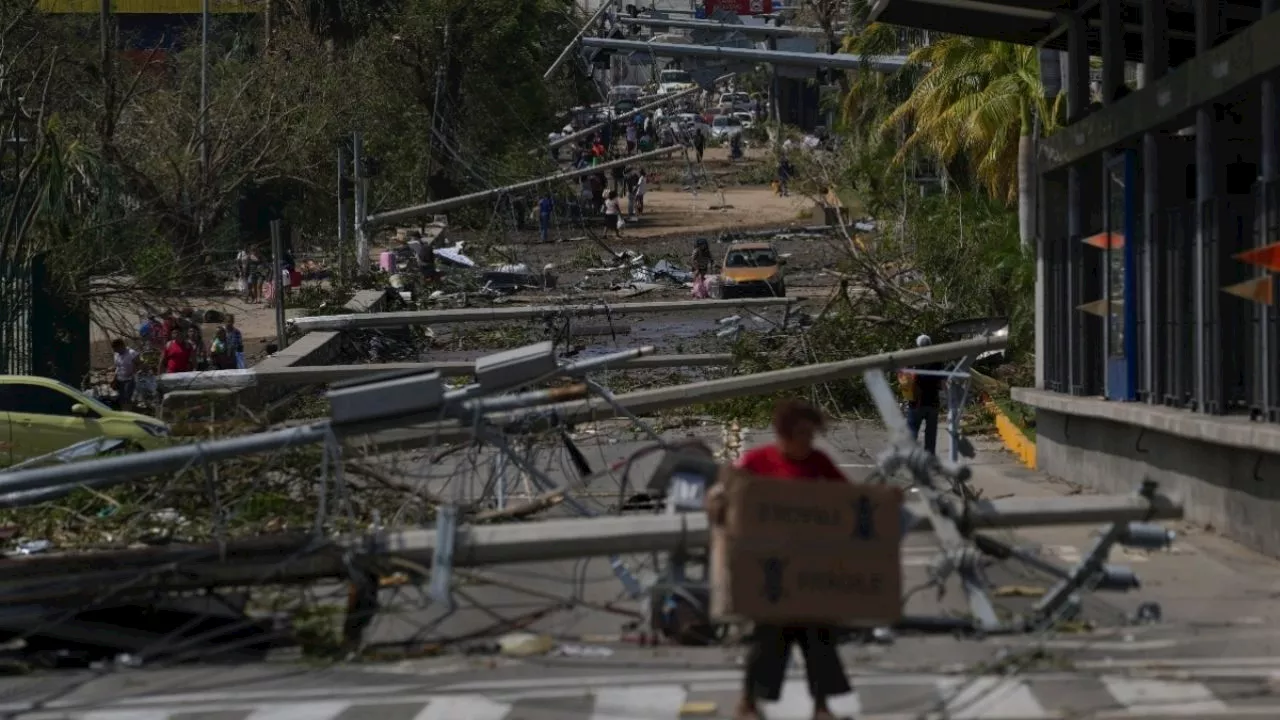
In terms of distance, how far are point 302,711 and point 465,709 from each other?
0.83 metres

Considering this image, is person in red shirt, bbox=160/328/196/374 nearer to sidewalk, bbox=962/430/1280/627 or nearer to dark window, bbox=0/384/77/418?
dark window, bbox=0/384/77/418

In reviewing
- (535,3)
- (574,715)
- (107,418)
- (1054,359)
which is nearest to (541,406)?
(574,715)

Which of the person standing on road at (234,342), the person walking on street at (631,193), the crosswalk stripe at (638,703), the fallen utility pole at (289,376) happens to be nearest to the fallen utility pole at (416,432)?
the crosswalk stripe at (638,703)

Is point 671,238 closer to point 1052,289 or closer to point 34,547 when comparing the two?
point 1052,289

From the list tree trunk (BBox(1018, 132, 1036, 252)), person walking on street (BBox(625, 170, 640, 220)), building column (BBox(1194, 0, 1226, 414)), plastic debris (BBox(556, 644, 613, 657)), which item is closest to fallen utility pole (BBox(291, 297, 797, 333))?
tree trunk (BBox(1018, 132, 1036, 252))

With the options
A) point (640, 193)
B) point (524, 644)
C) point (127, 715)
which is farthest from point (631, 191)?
point (127, 715)

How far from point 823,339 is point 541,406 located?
520 inches

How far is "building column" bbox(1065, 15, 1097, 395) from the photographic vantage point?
19984mm

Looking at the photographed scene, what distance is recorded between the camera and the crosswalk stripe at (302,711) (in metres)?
9.77

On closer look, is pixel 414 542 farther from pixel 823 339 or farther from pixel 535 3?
pixel 535 3

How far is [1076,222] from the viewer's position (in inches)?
810

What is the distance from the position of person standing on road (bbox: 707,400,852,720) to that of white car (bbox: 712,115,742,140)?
8594cm

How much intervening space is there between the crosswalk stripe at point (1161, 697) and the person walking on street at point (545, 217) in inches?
2017

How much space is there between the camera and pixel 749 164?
8950cm
